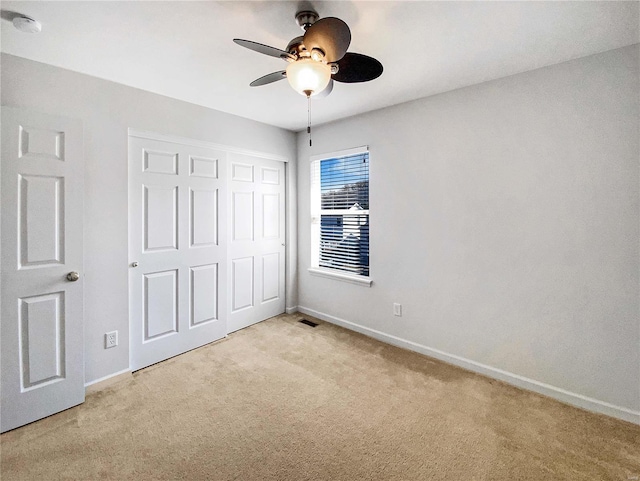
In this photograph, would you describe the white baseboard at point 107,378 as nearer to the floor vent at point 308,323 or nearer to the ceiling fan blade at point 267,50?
the floor vent at point 308,323

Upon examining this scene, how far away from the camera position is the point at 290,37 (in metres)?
1.84

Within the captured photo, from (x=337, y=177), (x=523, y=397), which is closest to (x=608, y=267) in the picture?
(x=523, y=397)

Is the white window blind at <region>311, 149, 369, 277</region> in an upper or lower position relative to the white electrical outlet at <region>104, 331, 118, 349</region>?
upper

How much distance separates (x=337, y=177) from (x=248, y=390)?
8.21ft

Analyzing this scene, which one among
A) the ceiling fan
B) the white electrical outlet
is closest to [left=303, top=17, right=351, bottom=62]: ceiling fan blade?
the ceiling fan

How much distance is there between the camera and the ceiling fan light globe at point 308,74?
142 cm

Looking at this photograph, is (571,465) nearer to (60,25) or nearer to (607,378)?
(607,378)

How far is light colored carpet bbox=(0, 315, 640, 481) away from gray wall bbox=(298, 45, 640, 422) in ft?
1.14

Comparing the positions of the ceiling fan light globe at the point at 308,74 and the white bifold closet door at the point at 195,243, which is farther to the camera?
the white bifold closet door at the point at 195,243

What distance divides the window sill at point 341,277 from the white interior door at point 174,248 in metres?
1.16

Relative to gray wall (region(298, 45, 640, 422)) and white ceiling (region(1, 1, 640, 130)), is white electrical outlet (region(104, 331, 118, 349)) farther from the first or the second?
gray wall (region(298, 45, 640, 422))

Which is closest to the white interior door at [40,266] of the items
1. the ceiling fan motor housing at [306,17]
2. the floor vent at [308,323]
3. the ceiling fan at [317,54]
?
the ceiling fan at [317,54]

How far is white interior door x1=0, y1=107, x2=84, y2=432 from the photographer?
188 centimetres

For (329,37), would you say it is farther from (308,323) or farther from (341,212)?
(308,323)
